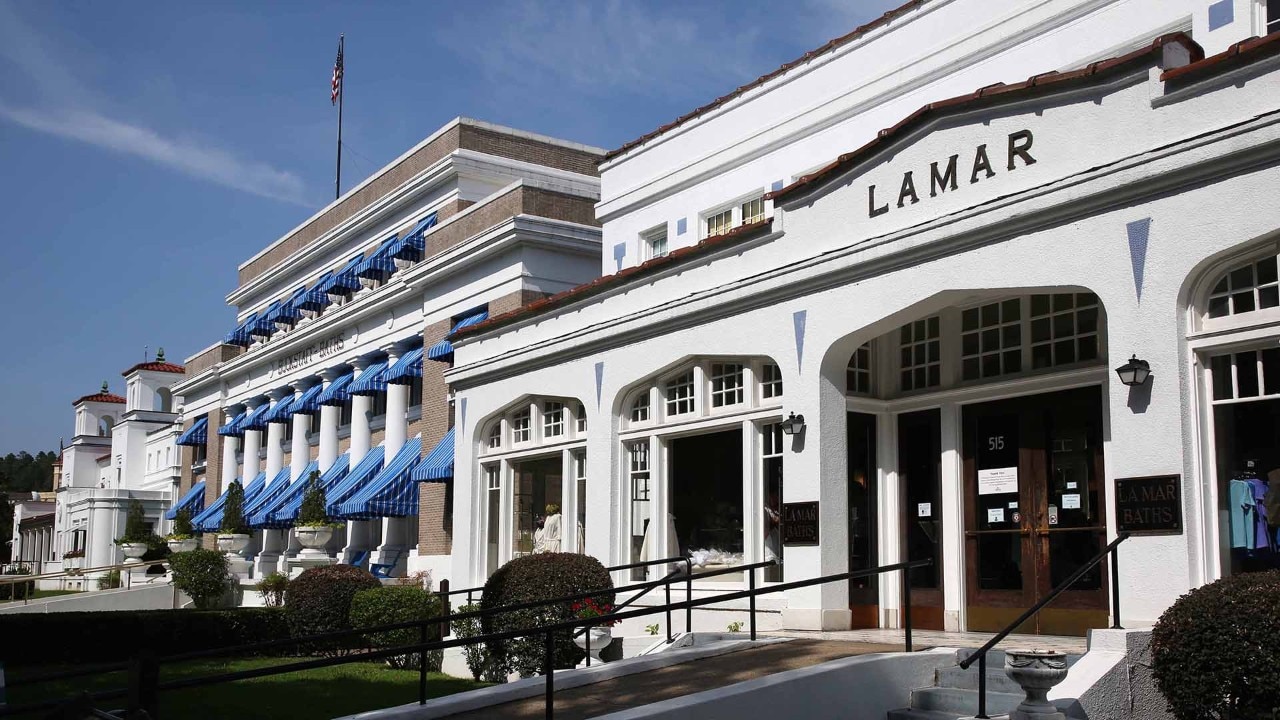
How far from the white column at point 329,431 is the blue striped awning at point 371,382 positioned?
3266 millimetres

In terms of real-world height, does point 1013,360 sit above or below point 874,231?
below

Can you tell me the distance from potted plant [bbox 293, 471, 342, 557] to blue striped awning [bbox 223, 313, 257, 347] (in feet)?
48.7

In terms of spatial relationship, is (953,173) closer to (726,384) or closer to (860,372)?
(860,372)

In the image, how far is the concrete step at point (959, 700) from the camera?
1034 cm

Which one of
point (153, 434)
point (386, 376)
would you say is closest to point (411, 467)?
point (386, 376)

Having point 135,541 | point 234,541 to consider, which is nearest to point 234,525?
point 234,541

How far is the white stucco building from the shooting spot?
35.3 ft

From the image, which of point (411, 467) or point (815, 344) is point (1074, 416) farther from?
point (411, 467)

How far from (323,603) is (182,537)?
24.2m

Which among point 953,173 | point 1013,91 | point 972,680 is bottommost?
point 972,680

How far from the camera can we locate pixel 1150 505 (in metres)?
10.8

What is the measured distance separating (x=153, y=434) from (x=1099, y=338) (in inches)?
2386

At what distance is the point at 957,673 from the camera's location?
1127cm

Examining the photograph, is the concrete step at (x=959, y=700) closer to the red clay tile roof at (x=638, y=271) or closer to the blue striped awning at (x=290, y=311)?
the red clay tile roof at (x=638, y=271)
